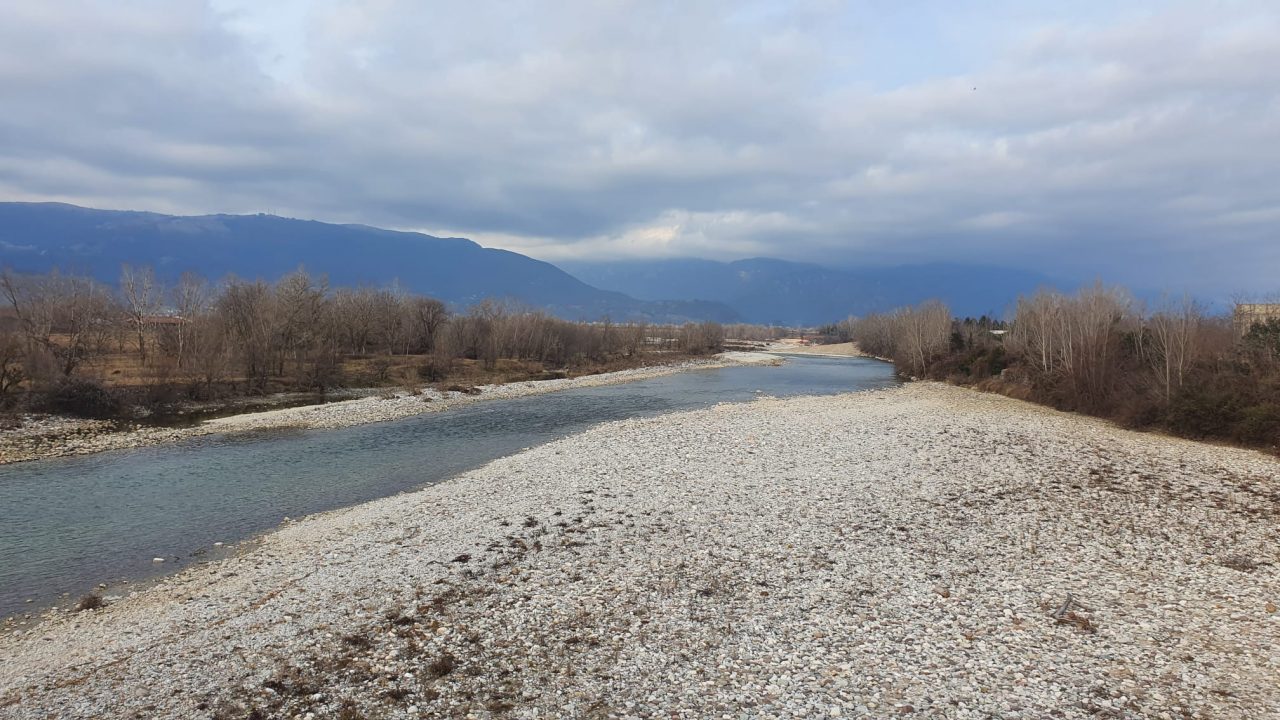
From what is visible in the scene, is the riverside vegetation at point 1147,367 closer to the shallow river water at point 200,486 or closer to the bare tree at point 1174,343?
the bare tree at point 1174,343

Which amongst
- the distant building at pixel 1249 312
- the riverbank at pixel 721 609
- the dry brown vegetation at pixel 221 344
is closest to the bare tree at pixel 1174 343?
the distant building at pixel 1249 312

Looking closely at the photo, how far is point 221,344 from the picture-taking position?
45.7 m

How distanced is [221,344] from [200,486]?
3051cm

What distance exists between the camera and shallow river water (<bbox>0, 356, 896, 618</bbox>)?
13938mm

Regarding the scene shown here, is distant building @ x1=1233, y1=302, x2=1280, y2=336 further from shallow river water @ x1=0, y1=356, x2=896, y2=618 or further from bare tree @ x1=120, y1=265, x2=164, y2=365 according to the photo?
bare tree @ x1=120, y1=265, x2=164, y2=365

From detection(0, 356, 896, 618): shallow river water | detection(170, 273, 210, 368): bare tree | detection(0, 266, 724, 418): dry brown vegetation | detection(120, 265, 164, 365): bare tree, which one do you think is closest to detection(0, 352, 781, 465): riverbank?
detection(0, 356, 896, 618): shallow river water

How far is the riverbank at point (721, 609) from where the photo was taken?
781 centimetres

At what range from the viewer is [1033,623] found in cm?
969

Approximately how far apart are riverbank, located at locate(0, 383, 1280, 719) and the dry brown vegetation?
31617 mm

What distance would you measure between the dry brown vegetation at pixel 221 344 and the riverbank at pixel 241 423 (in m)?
3.96

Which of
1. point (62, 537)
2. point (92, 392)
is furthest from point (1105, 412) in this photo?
point (92, 392)

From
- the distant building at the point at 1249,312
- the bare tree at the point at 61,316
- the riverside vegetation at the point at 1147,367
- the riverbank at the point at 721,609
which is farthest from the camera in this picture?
the bare tree at the point at 61,316

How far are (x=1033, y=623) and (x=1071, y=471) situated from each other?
1341 cm

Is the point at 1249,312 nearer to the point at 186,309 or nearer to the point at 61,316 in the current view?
the point at 186,309
